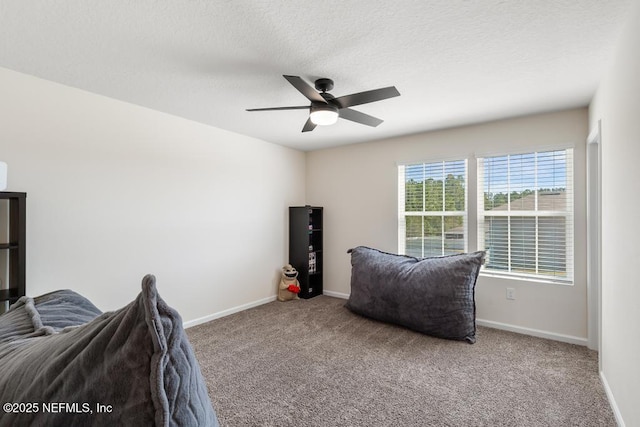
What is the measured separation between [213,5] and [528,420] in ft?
10.2

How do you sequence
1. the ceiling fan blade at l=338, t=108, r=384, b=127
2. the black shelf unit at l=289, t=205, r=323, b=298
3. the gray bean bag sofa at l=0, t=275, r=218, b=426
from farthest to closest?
the black shelf unit at l=289, t=205, r=323, b=298 → the ceiling fan blade at l=338, t=108, r=384, b=127 → the gray bean bag sofa at l=0, t=275, r=218, b=426

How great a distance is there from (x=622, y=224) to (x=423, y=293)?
6.03ft

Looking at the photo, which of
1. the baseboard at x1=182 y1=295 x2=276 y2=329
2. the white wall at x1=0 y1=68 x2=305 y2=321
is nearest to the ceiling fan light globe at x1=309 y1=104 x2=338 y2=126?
the white wall at x1=0 y1=68 x2=305 y2=321

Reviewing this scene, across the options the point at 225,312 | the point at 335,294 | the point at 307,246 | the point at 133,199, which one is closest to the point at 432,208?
the point at 307,246

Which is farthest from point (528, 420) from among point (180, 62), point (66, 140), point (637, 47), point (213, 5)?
point (66, 140)

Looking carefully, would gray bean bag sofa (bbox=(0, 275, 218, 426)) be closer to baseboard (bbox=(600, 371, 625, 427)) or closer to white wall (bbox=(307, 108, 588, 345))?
baseboard (bbox=(600, 371, 625, 427))

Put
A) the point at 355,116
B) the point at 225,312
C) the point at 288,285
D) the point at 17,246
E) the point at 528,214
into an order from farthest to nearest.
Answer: the point at 288,285 → the point at 225,312 → the point at 528,214 → the point at 355,116 → the point at 17,246

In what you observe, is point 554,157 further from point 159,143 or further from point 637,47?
point 159,143

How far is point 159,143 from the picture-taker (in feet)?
11.1

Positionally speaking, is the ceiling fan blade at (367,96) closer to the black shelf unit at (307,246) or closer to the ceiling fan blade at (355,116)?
the ceiling fan blade at (355,116)

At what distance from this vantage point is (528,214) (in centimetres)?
347

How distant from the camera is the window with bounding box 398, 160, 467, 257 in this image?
392 centimetres

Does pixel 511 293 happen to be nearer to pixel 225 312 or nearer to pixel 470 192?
pixel 470 192

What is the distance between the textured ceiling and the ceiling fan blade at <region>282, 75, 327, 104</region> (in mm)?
216
